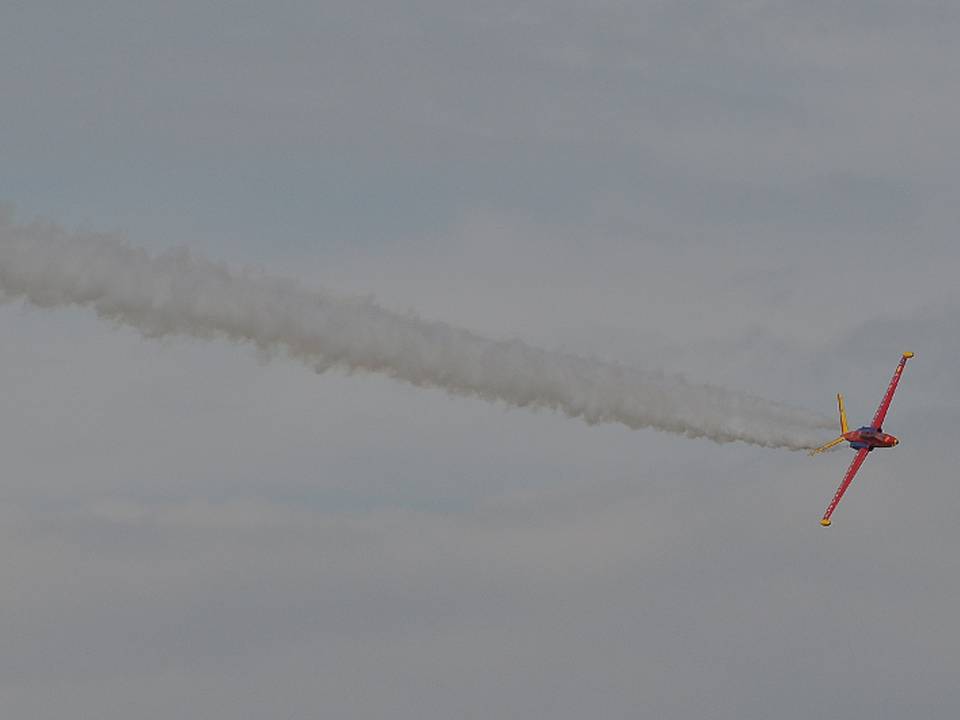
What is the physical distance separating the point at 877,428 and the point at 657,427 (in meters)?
15.6

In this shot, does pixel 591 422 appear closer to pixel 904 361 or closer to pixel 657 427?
pixel 657 427

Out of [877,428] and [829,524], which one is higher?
[877,428]

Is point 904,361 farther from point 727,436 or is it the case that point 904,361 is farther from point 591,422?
point 591,422

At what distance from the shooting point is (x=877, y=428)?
86.2 meters

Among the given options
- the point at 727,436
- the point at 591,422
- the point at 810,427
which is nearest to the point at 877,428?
the point at 810,427

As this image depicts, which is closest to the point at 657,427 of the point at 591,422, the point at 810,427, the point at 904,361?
the point at 591,422

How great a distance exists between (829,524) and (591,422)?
16.5m

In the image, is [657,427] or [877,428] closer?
[657,427]

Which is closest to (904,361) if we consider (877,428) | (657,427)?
(877,428)

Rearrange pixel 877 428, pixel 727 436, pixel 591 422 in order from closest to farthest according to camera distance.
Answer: pixel 591 422 → pixel 727 436 → pixel 877 428

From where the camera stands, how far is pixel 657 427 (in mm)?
76500

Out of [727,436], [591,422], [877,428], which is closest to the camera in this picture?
[591,422]

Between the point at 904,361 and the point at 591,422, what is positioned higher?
the point at 904,361

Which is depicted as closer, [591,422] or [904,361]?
[591,422]
